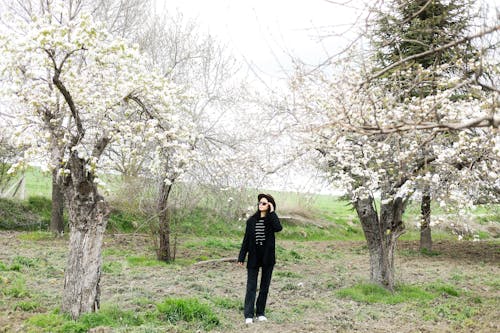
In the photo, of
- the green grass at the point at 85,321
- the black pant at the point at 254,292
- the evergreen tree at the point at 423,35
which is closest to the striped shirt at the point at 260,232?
the black pant at the point at 254,292

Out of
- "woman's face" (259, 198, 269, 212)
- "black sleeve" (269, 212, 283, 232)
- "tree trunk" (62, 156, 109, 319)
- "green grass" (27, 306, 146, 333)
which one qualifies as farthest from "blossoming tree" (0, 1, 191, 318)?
"black sleeve" (269, 212, 283, 232)

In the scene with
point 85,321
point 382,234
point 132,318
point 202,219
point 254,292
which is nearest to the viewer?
point 85,321

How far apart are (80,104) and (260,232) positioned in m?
3.26

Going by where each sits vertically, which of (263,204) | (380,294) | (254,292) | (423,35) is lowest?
(380,294)

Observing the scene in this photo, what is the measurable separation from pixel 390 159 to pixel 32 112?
640cm

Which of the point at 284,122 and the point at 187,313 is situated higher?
the point at 284,122

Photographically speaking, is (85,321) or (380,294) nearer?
(85,321)

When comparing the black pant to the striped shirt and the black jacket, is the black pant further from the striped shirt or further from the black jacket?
the striped shirt

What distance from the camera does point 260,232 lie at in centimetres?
721

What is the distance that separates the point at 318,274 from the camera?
39.4ft

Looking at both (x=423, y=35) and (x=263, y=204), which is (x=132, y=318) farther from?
(x=423, y=35)

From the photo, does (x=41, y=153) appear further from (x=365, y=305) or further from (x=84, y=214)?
(x=365, y=305)

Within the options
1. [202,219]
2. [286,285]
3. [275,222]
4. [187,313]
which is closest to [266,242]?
[275,222]

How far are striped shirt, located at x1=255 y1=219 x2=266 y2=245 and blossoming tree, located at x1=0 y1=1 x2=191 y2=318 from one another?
6.40ft
